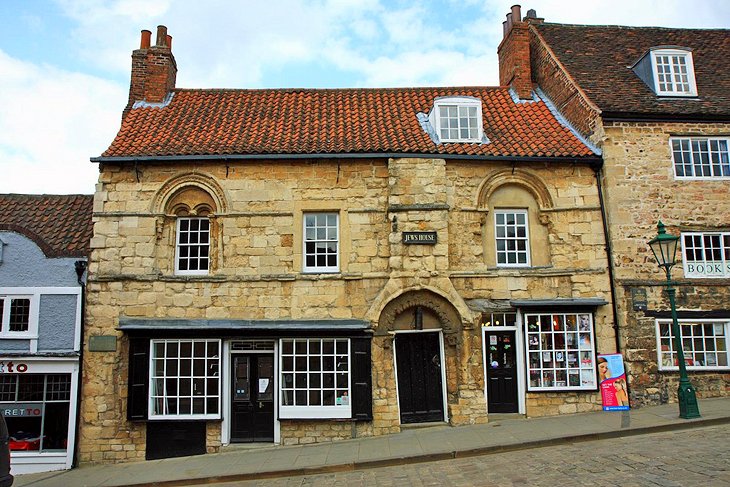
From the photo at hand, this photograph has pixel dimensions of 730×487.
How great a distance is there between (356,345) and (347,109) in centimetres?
695

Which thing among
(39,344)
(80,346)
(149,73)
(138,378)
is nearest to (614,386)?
(138,378)

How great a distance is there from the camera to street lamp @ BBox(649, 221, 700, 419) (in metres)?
11.2

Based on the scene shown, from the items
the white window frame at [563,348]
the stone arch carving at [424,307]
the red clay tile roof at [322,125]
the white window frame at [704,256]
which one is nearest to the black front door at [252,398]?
the stone arch carving at [424,307]

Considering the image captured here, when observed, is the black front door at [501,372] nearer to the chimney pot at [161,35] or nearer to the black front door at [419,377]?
the black front door at [419,377]

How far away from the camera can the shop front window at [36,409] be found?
12.3 meters

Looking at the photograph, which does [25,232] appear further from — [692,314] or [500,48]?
[692,314]

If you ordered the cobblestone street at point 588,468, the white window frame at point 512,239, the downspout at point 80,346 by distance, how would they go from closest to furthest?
1. the cobblestone street at point 588,468
2. the downspout at point 80,346
3. the white window frame at point 512,239

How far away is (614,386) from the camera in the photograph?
10.3m

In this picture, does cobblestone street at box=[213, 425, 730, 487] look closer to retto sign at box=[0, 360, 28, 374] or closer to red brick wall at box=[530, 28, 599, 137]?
Result: retto sign at box=[0, 360, 28, 374]

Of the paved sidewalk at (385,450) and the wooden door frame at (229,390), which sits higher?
the wooden door frame at (229,390)

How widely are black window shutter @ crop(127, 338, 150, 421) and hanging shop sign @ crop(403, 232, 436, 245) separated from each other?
6.41 metres

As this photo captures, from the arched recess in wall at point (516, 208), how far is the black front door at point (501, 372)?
181 centimetres

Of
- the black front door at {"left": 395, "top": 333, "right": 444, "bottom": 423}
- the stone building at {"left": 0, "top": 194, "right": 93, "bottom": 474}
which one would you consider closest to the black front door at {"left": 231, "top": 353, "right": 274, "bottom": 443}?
the black front door at {"left": 395, "top": 333, "right": 444, "bottom": 423}

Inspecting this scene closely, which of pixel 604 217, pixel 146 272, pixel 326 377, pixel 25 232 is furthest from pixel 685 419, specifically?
pixel 25 232
